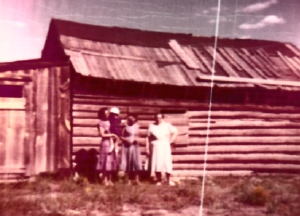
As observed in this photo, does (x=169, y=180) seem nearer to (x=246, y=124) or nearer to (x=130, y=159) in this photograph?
(x=130, y=159)

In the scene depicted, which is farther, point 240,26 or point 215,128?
point 215,128

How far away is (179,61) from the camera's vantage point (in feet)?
13.1

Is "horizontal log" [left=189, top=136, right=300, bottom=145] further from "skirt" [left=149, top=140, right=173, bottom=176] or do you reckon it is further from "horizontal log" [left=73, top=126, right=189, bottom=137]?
"horizontal log" [left=73, top=126, right=189, bottom=137]

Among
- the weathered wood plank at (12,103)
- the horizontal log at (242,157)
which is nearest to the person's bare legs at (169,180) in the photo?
the horizontal log at (242,157)

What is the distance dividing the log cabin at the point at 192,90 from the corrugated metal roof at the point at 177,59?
1 cm

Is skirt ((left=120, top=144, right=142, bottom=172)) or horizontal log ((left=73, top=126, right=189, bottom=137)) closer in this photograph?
skirt ((left=120, top=144, right=142, bottom=172))

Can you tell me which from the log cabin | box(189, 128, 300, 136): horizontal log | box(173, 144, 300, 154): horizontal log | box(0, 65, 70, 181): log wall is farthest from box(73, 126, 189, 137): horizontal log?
box(189, 128, 300, 136): horizontal log

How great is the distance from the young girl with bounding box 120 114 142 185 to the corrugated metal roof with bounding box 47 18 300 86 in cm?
58

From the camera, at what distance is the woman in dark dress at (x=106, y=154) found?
376 centimetres

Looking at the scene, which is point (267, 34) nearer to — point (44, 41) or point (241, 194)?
point (241, 194)

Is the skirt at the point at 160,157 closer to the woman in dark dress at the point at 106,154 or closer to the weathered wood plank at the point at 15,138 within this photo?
the woman in dark dress at the point at 106,154

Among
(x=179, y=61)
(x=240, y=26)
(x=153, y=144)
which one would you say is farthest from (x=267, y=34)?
(x=153, y=144)

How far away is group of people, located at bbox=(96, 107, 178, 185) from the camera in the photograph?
3793mm

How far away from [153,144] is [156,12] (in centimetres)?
140
